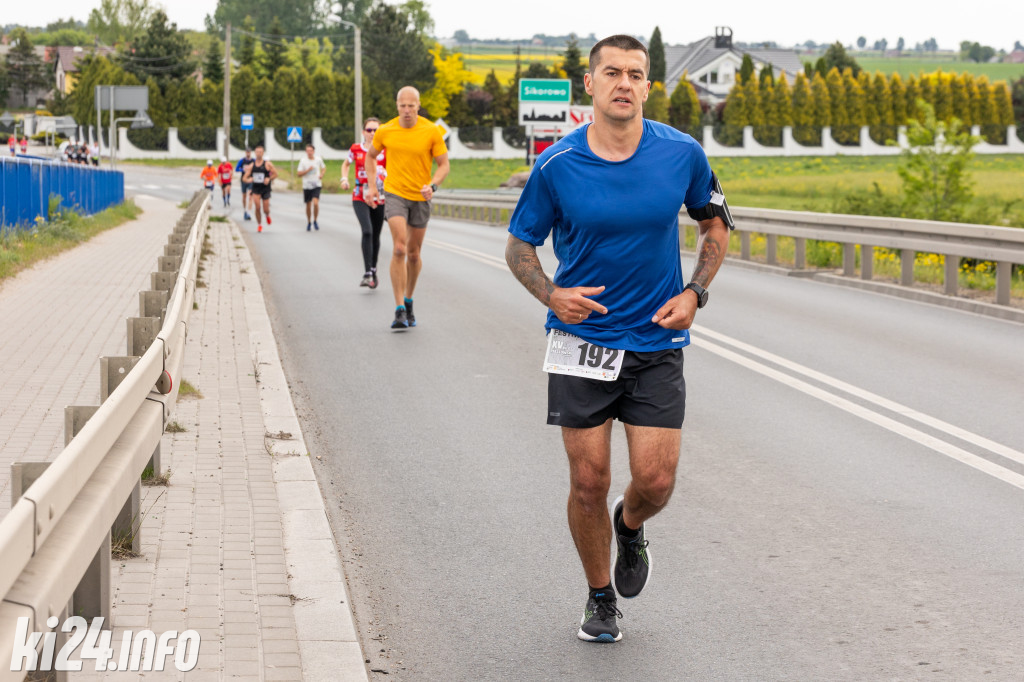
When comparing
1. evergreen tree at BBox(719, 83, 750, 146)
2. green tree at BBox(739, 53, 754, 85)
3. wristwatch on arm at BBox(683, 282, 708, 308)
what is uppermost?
green tree at BBox(739, 53, 754, 85)

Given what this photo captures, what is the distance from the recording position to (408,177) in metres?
12.6

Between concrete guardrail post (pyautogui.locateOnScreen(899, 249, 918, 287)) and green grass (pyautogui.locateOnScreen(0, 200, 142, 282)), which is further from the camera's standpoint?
green grass (pyautogui.locateOnScreen(0, 200, 142, 282))

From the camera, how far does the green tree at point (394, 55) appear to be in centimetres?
11094

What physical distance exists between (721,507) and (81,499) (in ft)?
11.4

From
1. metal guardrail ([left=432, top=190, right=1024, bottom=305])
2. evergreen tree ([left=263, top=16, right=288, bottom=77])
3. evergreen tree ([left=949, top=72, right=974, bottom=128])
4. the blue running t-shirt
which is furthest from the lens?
evergreen tree ([left=263, top=16, right=288, bottom=77])

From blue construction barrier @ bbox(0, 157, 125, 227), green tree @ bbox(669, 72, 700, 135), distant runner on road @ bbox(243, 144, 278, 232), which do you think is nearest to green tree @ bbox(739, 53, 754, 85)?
green tree @ bbox(669, 72, 700, 135)

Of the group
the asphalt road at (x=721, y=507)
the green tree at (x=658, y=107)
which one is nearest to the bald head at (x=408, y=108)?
the asphalt road at (x=721, y=507)

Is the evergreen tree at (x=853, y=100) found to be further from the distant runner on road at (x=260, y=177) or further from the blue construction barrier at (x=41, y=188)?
the blue construction barrier at (x=41, y=188)

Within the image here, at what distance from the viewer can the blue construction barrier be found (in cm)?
2064

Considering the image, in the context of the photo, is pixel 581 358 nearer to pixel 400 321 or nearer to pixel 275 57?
pixel 400 321

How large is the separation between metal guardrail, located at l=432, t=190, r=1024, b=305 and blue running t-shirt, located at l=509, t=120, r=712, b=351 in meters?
10.0

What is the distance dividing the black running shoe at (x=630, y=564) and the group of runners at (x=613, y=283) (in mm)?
173

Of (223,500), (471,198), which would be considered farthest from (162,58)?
(223,500)

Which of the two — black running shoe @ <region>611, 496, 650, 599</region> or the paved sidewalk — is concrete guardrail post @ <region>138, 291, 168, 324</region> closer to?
the paved sidewalk
